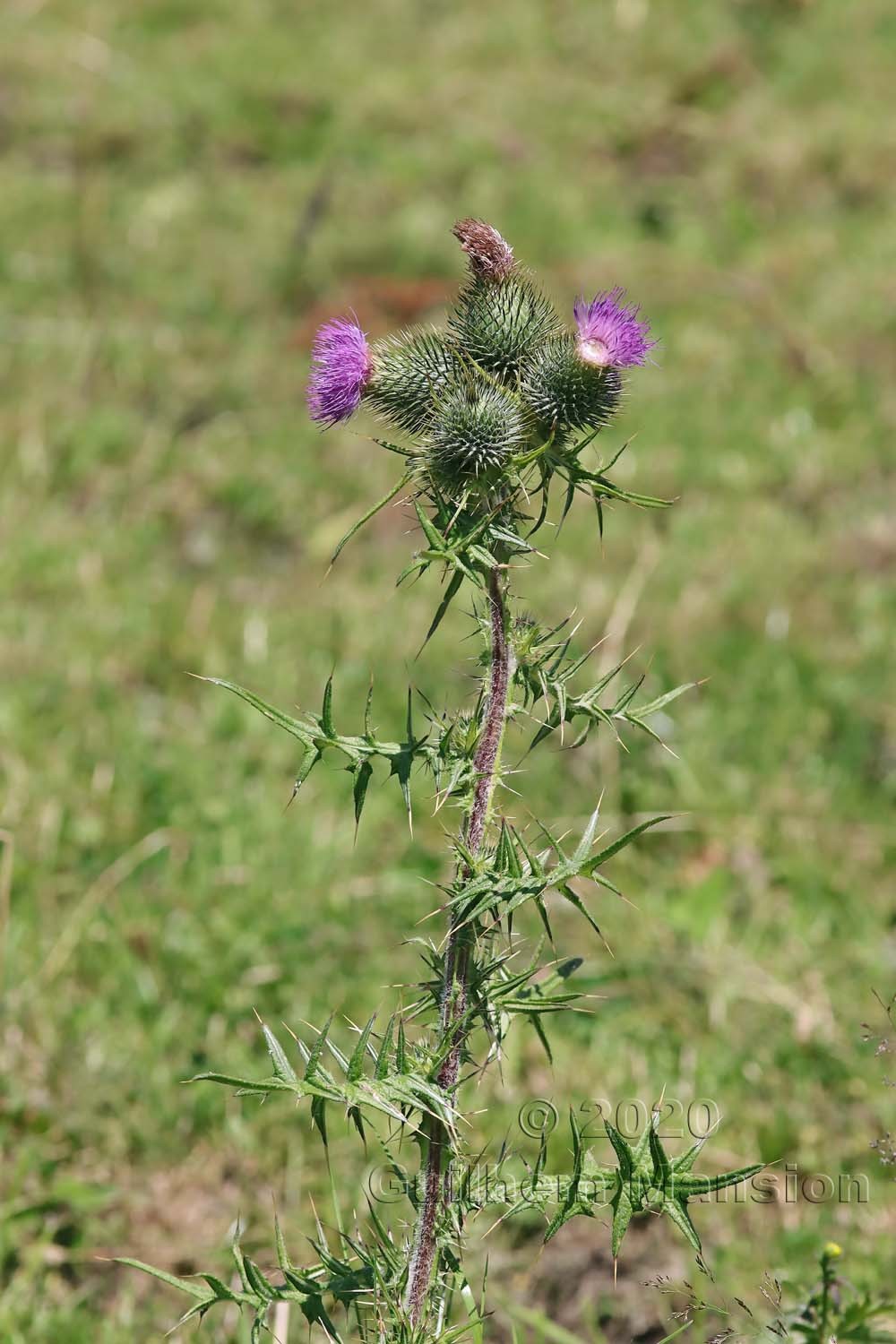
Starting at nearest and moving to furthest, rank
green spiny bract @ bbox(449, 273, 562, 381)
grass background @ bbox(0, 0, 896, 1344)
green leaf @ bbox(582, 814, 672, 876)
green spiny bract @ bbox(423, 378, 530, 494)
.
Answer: green leaf @ bbox(582, 814, 672, 876), green spiny bract @ bbox(423, 378, 530, 494), green spiny bract @ bbox(449, 273, 562, 381), grass background @ bbox(0, 0, 896, 1344)

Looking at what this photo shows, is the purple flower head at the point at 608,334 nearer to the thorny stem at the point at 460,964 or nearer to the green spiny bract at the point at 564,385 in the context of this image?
the green spiny bract at the point at 564,385

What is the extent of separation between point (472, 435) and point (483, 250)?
0.27m

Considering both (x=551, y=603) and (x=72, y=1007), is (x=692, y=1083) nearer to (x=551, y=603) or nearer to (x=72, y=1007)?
(x=72, y=1007)

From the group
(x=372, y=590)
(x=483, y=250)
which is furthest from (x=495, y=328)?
(x=372, y=590)

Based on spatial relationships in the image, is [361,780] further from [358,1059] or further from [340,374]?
[340,374]

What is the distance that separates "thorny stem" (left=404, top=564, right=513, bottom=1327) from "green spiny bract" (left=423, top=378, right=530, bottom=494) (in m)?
0.13

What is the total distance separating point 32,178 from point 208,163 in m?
0.99

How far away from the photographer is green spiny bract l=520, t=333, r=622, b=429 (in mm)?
1715

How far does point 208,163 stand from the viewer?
7.95m

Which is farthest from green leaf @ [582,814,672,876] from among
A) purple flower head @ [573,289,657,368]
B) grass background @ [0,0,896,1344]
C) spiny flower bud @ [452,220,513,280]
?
grass background @ [0,0,896,1344]

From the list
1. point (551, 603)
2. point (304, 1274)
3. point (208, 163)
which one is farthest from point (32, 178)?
point (304, 1274)

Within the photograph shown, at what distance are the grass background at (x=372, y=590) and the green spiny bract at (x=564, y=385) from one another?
1.15 meters

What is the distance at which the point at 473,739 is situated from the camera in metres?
1.76

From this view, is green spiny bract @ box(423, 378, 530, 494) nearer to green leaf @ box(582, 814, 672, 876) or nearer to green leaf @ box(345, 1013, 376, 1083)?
green leaf @ box(582, 814, 672, 876)
